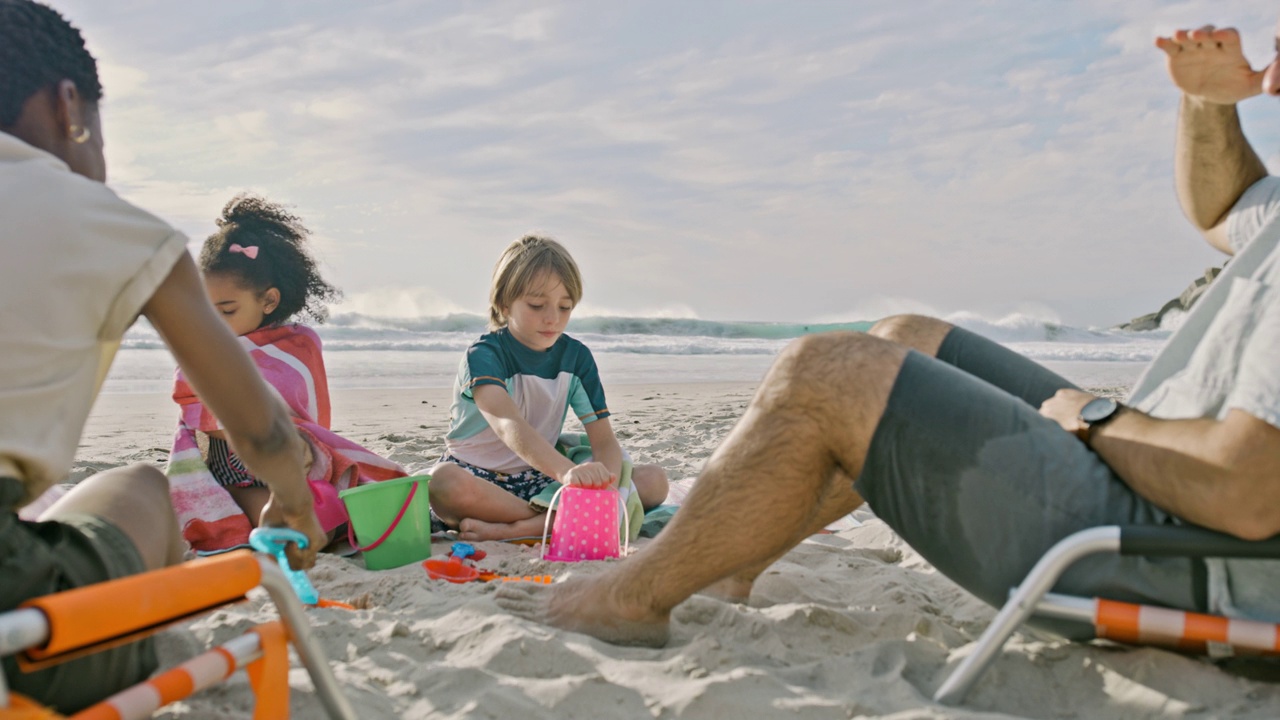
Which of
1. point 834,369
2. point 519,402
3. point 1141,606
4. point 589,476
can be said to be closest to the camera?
point 1141,606

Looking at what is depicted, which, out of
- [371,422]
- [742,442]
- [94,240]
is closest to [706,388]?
[371,422]

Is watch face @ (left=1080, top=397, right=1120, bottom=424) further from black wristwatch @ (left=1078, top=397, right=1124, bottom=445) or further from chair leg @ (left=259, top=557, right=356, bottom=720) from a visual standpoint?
chair leg @ (left=259, top=557, right=356, bottom=720)

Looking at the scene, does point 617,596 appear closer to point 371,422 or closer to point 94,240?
point 94,240

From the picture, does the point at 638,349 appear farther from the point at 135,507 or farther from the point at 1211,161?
the point at 135,507

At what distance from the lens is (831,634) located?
2.60 metres

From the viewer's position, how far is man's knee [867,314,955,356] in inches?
106

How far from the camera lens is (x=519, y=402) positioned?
4352mm

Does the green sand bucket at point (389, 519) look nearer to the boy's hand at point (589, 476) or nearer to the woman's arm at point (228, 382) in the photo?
the boy's hand at point (589, 476)

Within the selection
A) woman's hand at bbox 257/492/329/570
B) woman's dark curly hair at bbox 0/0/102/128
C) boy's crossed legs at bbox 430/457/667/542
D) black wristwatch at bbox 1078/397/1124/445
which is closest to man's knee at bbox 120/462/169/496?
woman's hand at bbox 257/492/329/570

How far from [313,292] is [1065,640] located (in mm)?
3330

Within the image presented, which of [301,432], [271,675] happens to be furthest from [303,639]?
[301,432]

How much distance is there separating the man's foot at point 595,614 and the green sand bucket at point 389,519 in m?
1.02

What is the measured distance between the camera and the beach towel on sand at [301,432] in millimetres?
3713

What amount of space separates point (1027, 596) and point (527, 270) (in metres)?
2.93
